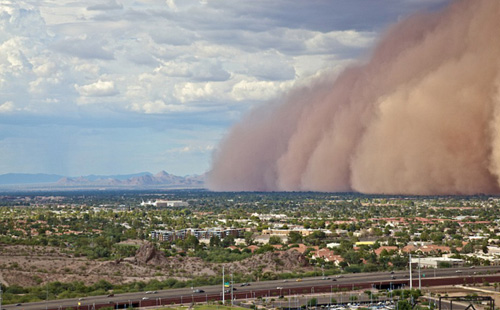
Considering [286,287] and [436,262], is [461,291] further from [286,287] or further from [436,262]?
[436,262]

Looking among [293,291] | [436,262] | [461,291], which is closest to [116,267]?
[293,291]

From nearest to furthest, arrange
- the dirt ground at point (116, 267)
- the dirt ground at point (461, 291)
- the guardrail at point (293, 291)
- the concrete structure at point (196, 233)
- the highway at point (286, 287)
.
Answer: the guardrail at point (293, 291) → the highway at point (286, 287) → the dirt ground at point (461, 291) → the dirt ground at point (116, 267) → the concrete structure at point (196, 233)

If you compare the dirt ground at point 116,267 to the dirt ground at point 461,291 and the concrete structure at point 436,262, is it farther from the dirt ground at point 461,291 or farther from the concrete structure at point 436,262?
the dirt ground at point 461,291

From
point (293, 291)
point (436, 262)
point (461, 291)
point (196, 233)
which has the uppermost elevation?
point (196, 233)

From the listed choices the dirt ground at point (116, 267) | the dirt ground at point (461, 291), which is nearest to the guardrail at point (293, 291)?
the dirt ground at point (461, 291)

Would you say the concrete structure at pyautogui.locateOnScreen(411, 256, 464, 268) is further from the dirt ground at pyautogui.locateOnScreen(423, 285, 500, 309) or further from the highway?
the dirt ground at pyautogui.locateOnScreen(423, 285, 500, 309)
